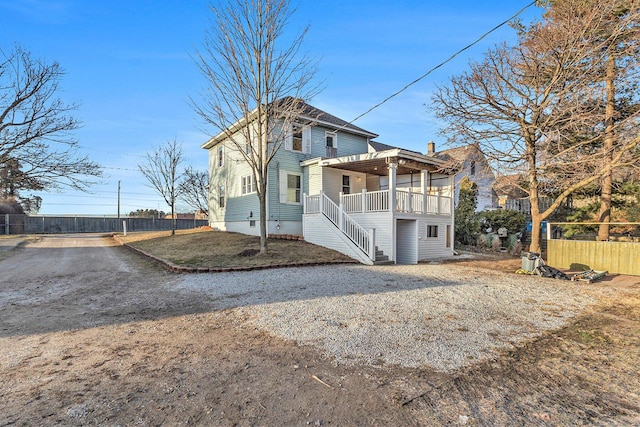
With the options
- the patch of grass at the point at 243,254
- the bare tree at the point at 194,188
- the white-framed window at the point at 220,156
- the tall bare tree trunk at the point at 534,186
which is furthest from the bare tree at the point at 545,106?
the bare tree at the point at 194,188

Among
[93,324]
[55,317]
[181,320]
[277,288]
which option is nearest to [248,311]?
[181,320]

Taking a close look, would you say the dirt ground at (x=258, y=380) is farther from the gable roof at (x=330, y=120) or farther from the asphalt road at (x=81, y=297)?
the gable roof at (x=330, y=120)

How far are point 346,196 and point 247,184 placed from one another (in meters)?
5.81

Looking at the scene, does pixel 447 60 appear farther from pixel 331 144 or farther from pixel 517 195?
pixel 517 195

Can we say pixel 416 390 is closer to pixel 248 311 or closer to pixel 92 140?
pixel 248 311

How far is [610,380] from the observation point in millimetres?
2975

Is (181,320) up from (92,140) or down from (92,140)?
down

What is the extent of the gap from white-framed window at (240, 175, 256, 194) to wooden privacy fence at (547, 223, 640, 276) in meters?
12.8

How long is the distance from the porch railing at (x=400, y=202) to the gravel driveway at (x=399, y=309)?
3944 mm

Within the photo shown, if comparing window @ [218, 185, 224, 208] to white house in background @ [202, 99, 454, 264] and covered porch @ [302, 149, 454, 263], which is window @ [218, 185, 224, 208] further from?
covered porch @ [302, 149, 454, 263]

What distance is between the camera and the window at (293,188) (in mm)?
15414

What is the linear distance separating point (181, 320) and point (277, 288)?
95.9 inches

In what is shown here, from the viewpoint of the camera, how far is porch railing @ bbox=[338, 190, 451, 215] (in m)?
12.2

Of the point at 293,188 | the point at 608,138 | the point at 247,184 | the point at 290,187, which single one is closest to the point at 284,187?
the point at 290,187
